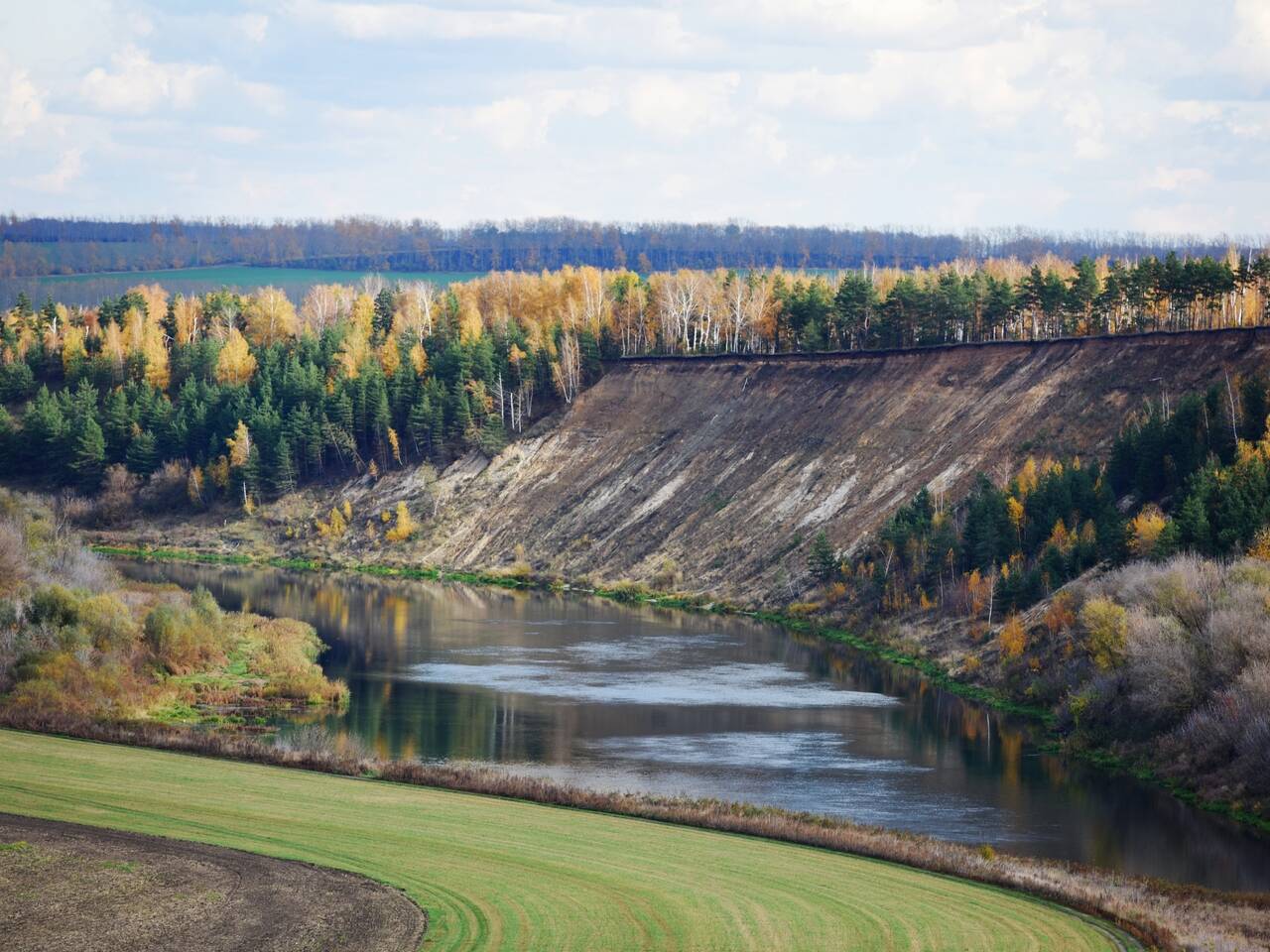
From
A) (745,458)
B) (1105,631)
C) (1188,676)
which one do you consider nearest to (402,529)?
(745,458)

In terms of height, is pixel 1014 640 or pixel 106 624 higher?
pixel 106 624

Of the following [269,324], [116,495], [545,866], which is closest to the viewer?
[545,866]

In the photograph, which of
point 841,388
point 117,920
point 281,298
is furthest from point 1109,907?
point 281,298

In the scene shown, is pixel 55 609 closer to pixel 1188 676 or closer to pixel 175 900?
pixel 175 900

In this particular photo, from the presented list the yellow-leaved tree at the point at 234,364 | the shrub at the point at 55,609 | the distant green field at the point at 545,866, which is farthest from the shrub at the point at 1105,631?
the yellow-leaved tree at the point at 234,364

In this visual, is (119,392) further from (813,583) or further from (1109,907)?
(1109,907)

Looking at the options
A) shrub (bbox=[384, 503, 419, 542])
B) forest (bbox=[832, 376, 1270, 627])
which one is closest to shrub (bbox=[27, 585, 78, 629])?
forest (bbox=[832, 376, 1270, 627])
